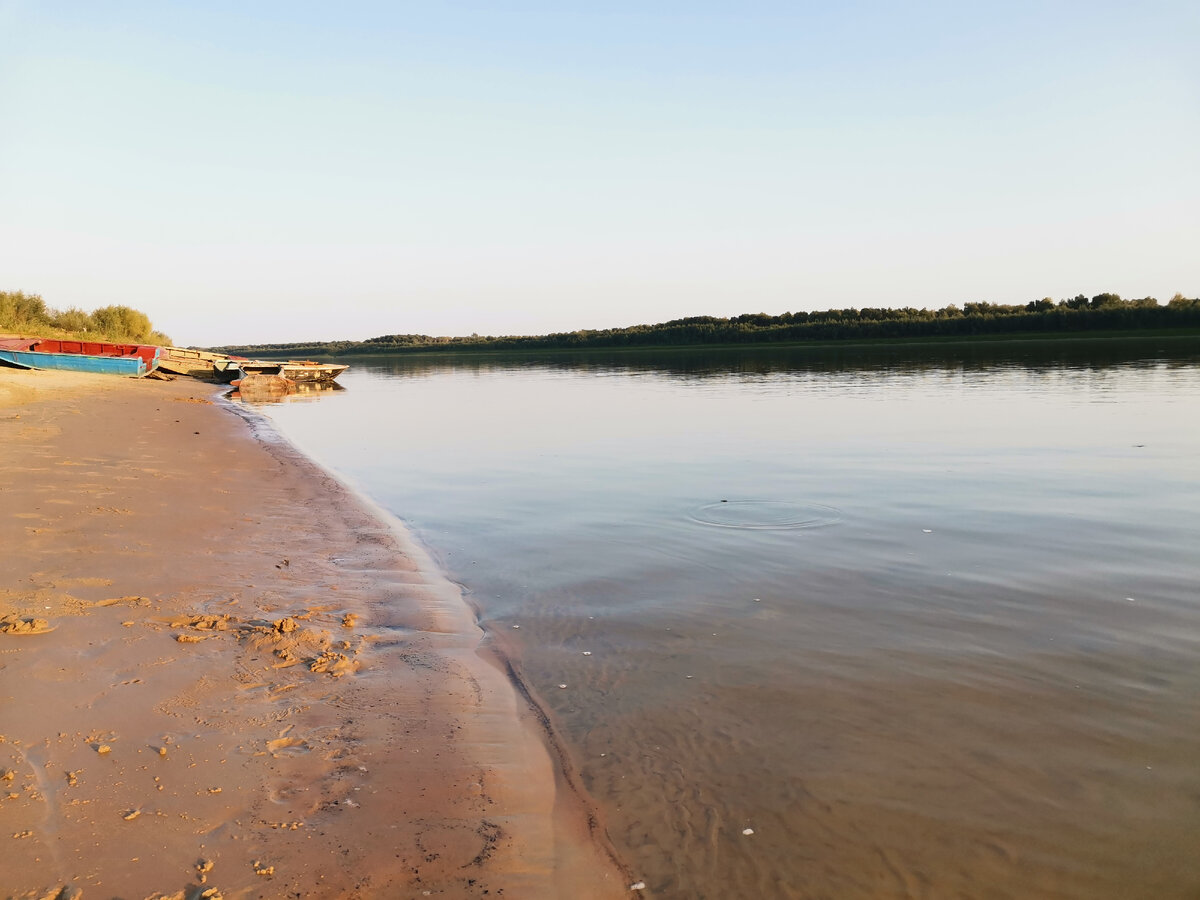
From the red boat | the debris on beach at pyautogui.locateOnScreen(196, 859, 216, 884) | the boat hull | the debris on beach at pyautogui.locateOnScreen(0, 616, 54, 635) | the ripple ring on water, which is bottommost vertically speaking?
the ripple ring on water

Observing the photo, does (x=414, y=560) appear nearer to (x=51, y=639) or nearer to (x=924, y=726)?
(x=51, y=639)

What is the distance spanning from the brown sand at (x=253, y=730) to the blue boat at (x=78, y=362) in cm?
2926

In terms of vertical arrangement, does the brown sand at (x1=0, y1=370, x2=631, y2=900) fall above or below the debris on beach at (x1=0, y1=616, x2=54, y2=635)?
below

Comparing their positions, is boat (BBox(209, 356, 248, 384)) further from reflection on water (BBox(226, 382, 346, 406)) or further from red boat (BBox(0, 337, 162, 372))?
red boat (BBox(0, 337, 162, 372))

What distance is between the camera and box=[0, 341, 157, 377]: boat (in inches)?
1291

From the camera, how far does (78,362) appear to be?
35.8 metres

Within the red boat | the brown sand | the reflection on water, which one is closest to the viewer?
the brown sand

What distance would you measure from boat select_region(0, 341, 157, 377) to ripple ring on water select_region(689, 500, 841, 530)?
32.5 meters

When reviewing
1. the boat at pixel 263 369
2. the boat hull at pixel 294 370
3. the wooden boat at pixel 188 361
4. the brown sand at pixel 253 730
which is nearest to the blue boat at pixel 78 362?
the wooden boat at pixel 188 361

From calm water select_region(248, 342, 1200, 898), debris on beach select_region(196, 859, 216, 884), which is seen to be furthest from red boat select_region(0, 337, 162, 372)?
debris on beach select_region(196, 859, 216, 884)

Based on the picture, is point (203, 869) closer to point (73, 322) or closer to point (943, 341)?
point (73, 322)

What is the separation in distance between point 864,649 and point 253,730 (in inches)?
172

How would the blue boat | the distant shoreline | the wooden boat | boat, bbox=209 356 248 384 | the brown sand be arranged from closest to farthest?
the brown sand
the blue boat
the wooden boat
boat, bbox=209 356 248 384
the distant shoreline

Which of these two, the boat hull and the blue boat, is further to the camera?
the boat hull
